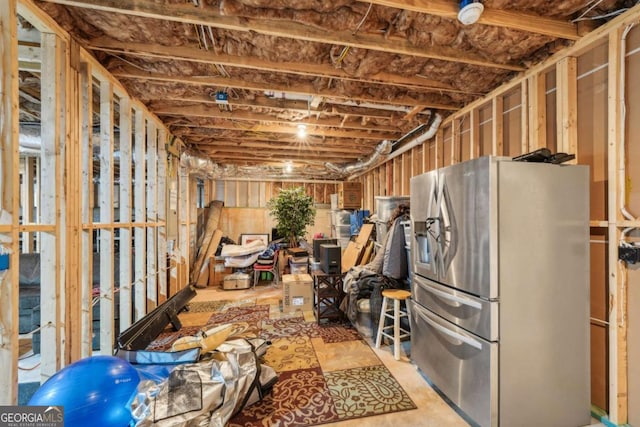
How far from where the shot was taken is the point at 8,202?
1493 millimetres

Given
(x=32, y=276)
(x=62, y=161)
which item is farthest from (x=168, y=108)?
(x=32, y=276)

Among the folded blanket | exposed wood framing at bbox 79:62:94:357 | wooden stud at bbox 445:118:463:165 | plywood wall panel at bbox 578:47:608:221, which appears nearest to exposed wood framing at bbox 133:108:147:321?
exposed wood framing at bbox 79:62:94:357

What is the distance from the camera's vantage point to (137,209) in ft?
10.3

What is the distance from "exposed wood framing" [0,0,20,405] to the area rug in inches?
52.9

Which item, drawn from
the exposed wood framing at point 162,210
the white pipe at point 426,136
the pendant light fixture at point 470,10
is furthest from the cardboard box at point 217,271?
the pendant light fixture at point 470,10

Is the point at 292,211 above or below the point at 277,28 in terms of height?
below

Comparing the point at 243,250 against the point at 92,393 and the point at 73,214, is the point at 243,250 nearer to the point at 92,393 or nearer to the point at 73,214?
the point at 73,214

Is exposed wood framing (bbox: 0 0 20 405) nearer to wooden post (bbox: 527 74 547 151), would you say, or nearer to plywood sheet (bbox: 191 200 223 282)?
wooden post (bbox: 527 74 547 151)

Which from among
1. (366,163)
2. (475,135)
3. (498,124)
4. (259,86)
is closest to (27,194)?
(259,86)

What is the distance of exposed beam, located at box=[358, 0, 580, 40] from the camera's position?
1629 millimetres

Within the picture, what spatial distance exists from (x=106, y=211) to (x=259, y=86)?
1908 mm

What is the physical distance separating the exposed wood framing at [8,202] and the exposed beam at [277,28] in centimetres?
36

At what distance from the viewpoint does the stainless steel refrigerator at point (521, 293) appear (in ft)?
5.38

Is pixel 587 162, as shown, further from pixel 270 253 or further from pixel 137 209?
pixel 270 253
